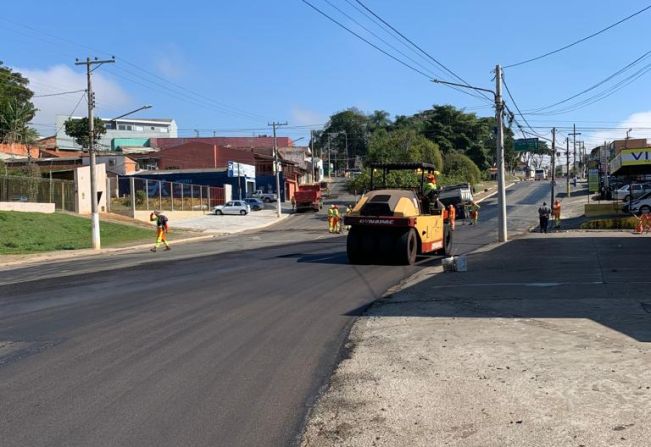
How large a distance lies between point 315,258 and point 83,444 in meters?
16.0

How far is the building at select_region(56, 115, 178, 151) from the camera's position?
116m

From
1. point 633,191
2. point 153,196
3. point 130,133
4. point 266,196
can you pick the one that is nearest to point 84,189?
point 153,196

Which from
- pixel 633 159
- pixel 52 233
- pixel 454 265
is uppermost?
pixel 633 159

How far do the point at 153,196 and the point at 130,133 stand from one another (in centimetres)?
8262

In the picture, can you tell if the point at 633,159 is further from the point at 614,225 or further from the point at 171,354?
the point at 171,354

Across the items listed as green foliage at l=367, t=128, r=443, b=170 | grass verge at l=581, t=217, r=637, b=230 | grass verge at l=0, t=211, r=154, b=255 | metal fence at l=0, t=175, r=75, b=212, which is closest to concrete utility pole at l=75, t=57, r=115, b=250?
grass verge at l=0, t=211, r=154, b=255

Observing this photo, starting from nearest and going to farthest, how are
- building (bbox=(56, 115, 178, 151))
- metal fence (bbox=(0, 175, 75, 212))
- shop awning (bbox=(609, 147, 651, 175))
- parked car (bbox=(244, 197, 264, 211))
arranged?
shop awning (bbox=(609, 147, 651, 175)), metal fence (bbox=(0, 175, 75, 212)), parked car (bbox=(244, 197, 264, 211)), building (bbox=(56, 115, 178, 151))

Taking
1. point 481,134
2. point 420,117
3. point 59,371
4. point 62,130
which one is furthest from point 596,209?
point 62,130

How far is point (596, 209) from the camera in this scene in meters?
48.8

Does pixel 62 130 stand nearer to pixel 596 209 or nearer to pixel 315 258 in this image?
pixel 596 209

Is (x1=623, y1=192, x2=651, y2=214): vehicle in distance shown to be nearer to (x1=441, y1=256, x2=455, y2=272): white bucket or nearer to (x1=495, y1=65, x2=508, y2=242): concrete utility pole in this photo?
(x1=495, y1=65, x2=508, y2=242): concrete utility pole

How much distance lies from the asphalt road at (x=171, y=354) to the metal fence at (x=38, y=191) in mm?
25258

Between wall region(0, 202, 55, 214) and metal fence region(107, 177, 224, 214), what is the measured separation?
8966 mm

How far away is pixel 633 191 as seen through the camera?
54562 millimetres
